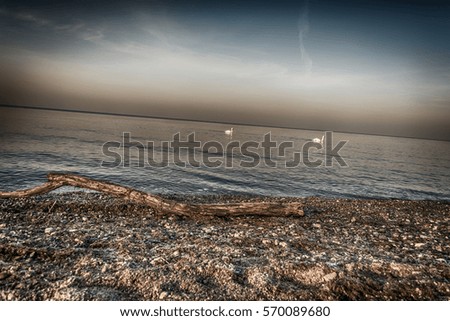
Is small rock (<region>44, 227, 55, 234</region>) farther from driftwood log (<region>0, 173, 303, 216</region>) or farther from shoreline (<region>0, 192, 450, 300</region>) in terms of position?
driftwood log (<region>0, 173, 303, 216</region>)

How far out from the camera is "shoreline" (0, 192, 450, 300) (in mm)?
5285

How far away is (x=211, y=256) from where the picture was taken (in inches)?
261

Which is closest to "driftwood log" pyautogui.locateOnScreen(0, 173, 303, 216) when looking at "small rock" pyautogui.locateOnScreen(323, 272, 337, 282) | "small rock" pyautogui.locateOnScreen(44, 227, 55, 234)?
"small rock" pyautogui.locateOnScreen(44, 227, 55, 234)

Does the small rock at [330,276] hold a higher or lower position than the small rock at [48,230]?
lower

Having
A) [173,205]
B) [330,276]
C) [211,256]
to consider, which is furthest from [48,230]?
[330,276]

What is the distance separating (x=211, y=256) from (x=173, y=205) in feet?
11.9

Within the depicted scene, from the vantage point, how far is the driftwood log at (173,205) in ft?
32.1

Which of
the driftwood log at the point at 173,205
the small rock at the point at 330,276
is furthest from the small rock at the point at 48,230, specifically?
the small rock at the point at 330,276

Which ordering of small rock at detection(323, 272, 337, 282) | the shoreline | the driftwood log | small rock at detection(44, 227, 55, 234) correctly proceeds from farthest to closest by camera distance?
the driftwood log, small rock at detection(44, 227, 55, 234), small rock at detection(323, 272, 337, 282), the shoreline

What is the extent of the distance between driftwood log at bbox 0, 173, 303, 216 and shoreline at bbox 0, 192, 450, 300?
0.98ft

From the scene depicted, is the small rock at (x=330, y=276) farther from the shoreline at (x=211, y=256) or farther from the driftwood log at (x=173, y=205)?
the driftwood log at (x=173, y=205)

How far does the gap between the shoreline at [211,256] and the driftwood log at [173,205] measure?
30 centimetres

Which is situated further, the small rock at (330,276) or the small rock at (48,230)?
the small rock at (48,230)
